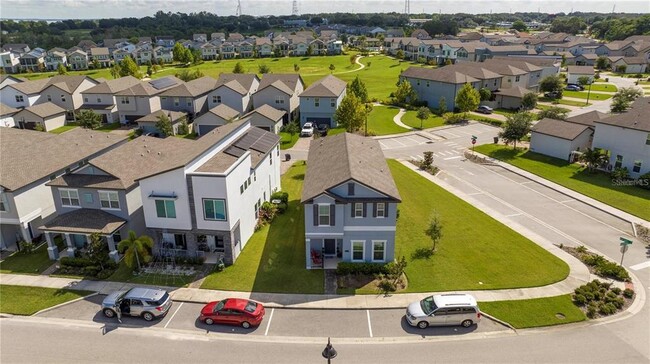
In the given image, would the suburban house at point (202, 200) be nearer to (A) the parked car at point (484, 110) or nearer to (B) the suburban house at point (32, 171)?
(B) the suburban house at point (32, 171)

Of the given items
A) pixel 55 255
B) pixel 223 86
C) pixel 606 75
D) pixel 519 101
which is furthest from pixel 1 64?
pixel 606 75

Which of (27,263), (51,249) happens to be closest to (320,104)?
(51,249)

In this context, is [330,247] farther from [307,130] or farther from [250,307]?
[307,130]

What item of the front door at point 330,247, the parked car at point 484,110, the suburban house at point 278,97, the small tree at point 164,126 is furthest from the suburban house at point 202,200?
the parked car at point 484,110

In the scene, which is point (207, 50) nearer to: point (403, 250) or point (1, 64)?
point (1, 64)

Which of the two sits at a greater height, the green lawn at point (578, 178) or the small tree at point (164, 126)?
the small tree at point (164, 126)

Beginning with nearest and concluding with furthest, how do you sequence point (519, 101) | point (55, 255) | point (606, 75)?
point (55, 255), point (519, 101), point (606, 75)

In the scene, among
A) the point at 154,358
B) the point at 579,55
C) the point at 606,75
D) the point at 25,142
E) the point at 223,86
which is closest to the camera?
the point at 154,358
